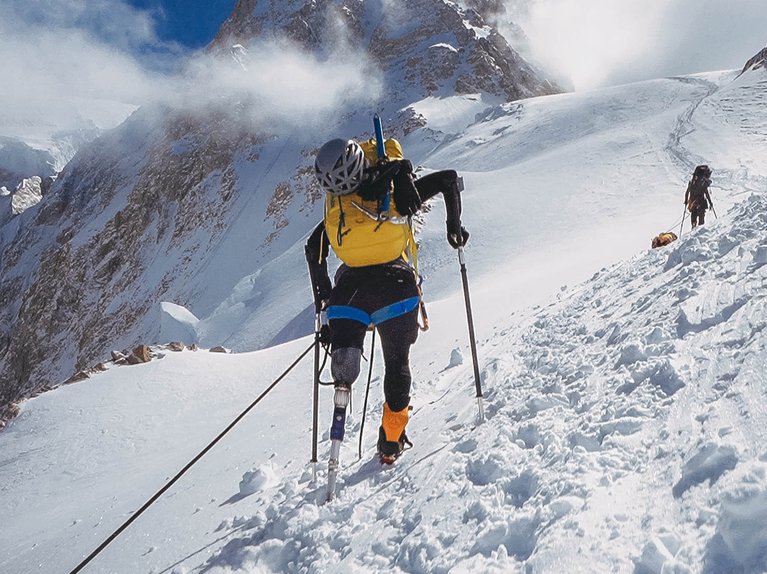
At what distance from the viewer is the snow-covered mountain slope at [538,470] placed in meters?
1.88

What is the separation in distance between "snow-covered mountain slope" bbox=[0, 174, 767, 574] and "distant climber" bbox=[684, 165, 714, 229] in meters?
7.46

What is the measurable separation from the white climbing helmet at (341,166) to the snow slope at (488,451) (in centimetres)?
181

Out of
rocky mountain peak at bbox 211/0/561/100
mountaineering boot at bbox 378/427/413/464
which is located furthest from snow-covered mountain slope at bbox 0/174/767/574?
rocky mountain peak at bbox 211/0/561/100

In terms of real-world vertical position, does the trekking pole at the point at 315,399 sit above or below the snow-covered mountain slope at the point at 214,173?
below

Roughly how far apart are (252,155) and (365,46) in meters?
23.5

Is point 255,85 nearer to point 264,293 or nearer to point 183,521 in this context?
point 264,293

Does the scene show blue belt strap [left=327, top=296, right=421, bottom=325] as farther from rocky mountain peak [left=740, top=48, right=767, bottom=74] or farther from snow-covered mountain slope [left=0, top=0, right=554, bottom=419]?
rocky mountain peak [left=740, top=48, right=767, bottom=74]

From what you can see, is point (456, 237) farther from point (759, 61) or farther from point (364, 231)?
point (759, 61)

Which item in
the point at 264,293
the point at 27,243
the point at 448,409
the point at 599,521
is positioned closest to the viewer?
the point at 599,521

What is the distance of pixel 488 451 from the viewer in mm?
2928

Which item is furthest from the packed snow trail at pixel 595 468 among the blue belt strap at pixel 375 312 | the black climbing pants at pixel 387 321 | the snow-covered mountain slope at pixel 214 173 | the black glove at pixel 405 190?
the snow-covered mountain slope at pixel 214 173

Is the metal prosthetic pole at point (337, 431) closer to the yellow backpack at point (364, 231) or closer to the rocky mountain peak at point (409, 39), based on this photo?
the yellow backpack at point (364, 231)

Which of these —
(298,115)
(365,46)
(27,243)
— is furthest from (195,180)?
(27,243)

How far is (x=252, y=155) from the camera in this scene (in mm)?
55344
